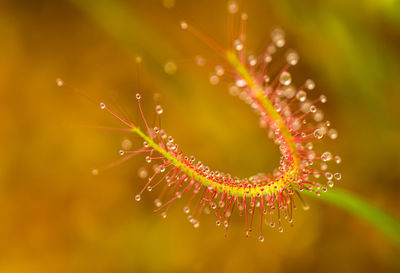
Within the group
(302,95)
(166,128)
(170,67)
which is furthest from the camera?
(166,128)

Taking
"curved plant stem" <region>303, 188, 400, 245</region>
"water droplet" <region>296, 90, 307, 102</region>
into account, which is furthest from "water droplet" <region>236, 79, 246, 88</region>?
"curved plant stem" <region>303, 188, 400, 245</region>

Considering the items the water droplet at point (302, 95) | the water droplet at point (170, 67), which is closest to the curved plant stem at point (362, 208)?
the water droplet at point (302, 95)

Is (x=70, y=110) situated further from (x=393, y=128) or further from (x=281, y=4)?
(x=393, y=128)

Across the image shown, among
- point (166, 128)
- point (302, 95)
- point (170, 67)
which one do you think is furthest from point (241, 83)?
point (166, 128)

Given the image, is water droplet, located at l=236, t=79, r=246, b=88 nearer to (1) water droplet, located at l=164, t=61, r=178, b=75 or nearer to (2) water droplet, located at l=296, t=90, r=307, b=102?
(2) water droplet, located at l=296, t=90, r=307, b=102

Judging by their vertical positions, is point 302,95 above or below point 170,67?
below

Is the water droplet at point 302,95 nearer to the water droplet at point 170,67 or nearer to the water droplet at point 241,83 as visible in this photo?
the water droplet at point 241,83

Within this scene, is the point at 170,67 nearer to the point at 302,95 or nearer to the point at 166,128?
the point at 166,128

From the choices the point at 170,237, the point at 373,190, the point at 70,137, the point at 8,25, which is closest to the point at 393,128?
the point at 373,190
